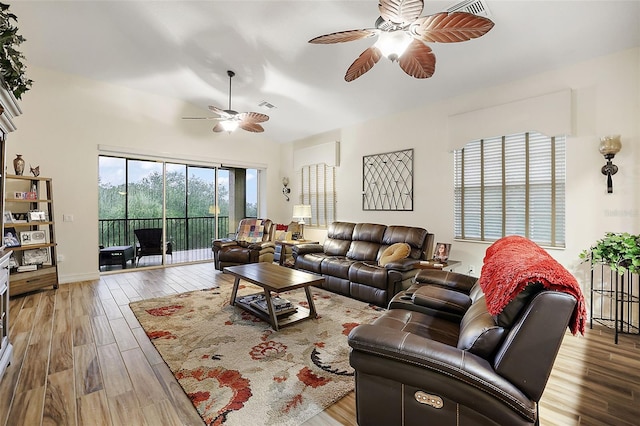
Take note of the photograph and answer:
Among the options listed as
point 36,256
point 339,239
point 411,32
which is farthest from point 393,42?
point 36,256

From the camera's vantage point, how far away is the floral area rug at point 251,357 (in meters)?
1.88

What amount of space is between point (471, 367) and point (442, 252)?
3.06 metres

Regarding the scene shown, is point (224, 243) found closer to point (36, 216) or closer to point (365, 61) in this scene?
point (36, 216)

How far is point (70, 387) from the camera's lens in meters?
2.05

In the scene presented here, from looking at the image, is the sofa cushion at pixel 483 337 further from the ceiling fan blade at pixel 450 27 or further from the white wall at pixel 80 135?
the white wall at pixel 80 135

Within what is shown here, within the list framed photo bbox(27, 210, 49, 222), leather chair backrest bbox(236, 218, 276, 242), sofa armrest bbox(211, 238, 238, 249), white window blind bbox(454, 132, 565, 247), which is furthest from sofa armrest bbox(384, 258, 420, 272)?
framed photo bbox(27, 210, 49, 222)

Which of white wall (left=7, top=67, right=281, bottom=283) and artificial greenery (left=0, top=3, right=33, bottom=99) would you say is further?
white wall (left=7, top=67, right=281, bottom=283)

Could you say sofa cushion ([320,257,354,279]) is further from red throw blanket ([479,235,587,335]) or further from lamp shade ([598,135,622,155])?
lamp shade ([598,135,622,155])

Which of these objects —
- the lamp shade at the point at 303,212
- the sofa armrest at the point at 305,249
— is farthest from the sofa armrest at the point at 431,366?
the lamp shade at the point at 303,212

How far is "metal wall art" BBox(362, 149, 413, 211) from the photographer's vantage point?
4.91 meters

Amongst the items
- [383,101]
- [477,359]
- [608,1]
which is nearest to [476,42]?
[608,1]

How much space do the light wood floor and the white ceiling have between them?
298 cm

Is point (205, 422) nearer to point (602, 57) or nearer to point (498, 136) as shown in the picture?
point (498, 136)

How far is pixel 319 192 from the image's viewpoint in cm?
657
